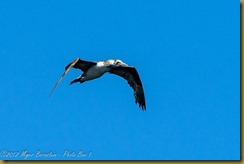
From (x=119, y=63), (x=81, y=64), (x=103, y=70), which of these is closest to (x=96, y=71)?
(x=103, y=70)

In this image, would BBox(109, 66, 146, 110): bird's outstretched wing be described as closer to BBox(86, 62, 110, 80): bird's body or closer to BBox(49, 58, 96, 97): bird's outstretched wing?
BBox(86, 62, 110, 80): bird's body

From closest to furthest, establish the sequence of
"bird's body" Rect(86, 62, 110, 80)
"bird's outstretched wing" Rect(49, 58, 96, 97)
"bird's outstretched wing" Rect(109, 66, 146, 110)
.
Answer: "bird's outstretched wing" Rect(49, 58, 96, 97)
"bird's body" Rect(86, 62, 110, 80)
"bird's outstretched wing" Rect(109, 66, 146, 110)

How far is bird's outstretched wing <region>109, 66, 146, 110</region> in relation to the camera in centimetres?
3130

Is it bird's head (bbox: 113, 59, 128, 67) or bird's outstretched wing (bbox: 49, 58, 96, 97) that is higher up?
bird's head (bbox: 113, 59, 128, 67)

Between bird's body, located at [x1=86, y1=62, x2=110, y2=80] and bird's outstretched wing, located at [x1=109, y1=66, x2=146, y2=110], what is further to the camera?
bird's outstretched wing, located at [x1=109, y1=66, x2=146, y2=110]

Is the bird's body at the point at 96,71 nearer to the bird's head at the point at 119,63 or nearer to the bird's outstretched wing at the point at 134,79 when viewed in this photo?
the bird's head at the point at 119,63

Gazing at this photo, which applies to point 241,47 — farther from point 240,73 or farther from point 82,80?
point 82,80

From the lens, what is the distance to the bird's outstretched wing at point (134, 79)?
103ft

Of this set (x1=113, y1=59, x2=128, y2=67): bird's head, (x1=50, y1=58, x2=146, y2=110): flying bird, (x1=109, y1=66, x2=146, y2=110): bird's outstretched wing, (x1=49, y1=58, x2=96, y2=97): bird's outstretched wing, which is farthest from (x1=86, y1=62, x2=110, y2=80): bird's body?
(x1=109, y1=66, x2=146, y2=110): bird's outstretched wing

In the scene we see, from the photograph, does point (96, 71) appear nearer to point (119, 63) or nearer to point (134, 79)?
point (119, 63)

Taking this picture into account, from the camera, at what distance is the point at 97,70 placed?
29.4m

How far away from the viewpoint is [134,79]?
3188 cm

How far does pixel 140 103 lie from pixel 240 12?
8513 mm

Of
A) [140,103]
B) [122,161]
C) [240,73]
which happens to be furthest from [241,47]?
[140,103]
